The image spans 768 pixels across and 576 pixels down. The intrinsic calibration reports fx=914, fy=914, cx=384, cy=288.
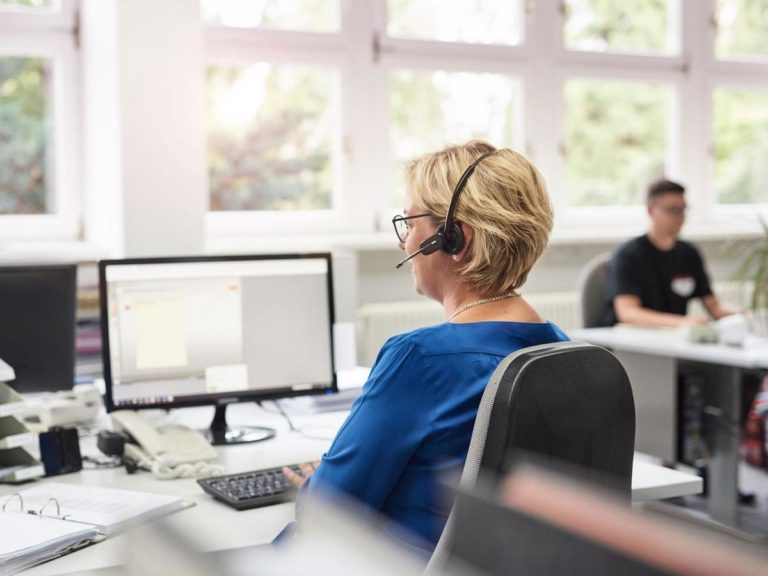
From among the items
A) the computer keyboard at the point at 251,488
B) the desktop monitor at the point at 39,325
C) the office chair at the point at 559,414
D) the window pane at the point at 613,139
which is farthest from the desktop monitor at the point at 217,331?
the window pane at the point at 613,139

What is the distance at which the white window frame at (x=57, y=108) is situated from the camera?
153 inches

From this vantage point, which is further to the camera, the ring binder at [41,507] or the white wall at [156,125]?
the white wall at [156,125]

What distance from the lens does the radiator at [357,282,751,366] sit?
4.31 meters

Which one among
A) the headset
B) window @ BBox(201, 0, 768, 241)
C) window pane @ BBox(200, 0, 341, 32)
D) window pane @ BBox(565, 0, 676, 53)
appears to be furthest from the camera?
window pane @ BBox(565, 0, 676, 53)

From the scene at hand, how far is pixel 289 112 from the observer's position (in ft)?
14.3

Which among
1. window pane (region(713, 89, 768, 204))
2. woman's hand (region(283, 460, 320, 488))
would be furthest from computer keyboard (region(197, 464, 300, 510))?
Answer: window pane (region(713, 89, 768, 204))

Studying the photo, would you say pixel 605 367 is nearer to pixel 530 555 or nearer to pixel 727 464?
pixel 530 555

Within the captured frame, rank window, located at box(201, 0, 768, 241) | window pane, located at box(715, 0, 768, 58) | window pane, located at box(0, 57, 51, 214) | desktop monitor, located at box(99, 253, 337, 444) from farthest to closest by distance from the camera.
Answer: window pane, located at box(715, 0, 768, 58) → window, located at box(201, 0, 768, 241) → window pane, located at box(0, 57, 51, 214) → desktop monitor, located at box(99, 253, 337, 444)

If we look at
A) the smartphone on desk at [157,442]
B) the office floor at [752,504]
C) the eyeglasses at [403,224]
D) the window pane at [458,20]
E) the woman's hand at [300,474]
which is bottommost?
the office floor at [752,504]

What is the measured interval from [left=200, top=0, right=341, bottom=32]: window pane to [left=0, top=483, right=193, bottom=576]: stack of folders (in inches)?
115

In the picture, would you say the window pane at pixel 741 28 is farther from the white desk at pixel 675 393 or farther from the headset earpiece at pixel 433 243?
the headset earpiece at pixel 433 243

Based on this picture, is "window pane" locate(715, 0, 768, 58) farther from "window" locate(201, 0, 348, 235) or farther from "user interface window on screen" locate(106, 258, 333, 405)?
"user interface window on screen" locate(106, 258, 333, 405)

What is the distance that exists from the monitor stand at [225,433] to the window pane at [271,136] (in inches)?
87.5

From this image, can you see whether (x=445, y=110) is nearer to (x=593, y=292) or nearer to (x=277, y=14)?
(x=277, y=14)
